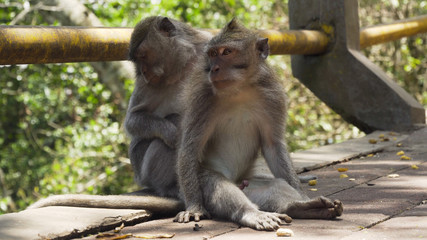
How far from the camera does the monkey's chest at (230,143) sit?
3336 millimetres

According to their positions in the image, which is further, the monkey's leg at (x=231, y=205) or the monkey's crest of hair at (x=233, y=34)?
the monkey's crest of hair at (x=233, y=34)

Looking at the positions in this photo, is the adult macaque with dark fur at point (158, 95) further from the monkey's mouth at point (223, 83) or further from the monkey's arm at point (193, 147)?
the monkey's mouth at point (223, 83)

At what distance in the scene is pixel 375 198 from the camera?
10.6 feet

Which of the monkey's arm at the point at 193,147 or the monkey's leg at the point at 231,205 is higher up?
the monkey's arm at the point at 193,147

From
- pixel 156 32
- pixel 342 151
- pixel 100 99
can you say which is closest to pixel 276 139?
pixel 156 32

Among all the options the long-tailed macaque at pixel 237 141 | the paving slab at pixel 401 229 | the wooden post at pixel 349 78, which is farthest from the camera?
the wooden post at pixel 349 78

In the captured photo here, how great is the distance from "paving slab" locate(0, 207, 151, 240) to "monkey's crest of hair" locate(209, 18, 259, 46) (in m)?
0.88

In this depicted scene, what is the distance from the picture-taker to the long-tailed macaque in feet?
9.71

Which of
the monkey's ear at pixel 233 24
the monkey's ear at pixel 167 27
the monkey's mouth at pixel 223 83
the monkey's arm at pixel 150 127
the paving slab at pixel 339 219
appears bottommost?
the paving slab at pixel 339 219

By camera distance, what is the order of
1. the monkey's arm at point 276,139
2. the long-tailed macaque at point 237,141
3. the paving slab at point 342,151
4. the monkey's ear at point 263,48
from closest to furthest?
1. the long-tailed macaque at point 237,141
2. the monkey's ear at point 263,48
3. the monkey's arm at point 276,139
4. the paving slab at point 342,151

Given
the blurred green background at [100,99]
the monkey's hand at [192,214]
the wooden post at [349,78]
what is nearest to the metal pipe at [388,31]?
the wooden post at [349,78]

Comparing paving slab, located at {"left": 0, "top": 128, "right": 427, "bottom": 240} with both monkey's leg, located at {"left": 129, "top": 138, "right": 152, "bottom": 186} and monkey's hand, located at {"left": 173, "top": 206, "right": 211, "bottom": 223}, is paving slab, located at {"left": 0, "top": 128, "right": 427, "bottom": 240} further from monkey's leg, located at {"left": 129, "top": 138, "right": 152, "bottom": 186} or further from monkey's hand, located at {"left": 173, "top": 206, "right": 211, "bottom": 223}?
monkey's leg, located at {"left": 129, "top": 138, "right": 152, "bottom": 186}

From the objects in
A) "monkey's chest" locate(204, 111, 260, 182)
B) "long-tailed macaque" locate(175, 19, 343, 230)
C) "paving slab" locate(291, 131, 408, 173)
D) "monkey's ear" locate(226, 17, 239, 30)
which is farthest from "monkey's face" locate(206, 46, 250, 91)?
"paving slab" locate(291, 131, 408, 173)

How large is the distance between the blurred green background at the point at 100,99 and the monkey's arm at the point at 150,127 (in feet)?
10.2
